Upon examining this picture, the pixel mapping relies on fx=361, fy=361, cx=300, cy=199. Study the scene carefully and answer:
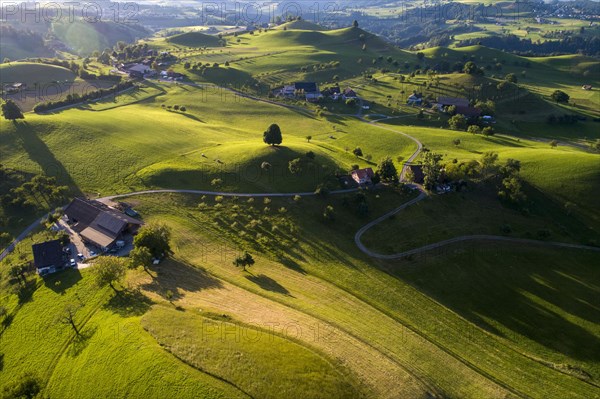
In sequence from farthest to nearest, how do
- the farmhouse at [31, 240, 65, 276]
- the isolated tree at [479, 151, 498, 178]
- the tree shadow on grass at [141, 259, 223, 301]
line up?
the isolated tree at [479, 151, 498, 178] → the farmhouse at [31, 240, 65, 276] → the tree shadow on grass at [141, 259, 223, 301]

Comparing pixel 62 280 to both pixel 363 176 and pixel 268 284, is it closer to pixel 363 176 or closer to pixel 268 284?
pixel 268 284

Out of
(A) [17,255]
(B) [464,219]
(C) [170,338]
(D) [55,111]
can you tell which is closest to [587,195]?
(B) [464,219]

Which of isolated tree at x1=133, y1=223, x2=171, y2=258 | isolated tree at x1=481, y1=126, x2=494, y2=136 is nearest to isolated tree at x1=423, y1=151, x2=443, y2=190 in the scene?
isolated tree at x1=481, y1=126, x2=494, y2=136

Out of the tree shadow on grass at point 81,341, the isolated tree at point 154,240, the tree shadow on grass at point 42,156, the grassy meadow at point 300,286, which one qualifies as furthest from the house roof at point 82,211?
the tree shadow on grass at point 81,341

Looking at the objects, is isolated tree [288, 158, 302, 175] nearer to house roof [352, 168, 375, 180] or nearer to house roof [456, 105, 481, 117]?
house roof [352, 168, 375, 180]

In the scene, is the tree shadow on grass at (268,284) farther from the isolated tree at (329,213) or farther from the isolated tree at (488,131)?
the isolated tree at (488,131)

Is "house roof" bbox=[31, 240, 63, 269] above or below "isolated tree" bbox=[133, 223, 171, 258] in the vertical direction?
below
